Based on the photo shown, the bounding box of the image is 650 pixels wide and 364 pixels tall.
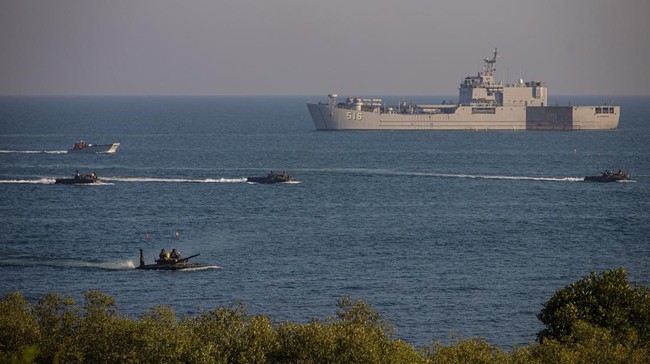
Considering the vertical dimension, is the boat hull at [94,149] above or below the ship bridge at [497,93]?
below

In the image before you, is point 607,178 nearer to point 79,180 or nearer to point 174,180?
point 174,180

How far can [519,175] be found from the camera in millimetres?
122125

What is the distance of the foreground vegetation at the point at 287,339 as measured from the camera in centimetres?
3597

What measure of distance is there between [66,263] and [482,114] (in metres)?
135

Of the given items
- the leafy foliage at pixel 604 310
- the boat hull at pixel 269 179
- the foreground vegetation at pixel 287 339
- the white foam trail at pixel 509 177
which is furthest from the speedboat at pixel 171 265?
the white foam trail at pixel 509 177

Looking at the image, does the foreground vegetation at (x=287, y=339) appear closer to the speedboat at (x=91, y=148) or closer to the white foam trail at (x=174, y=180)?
the white foam trail at (x=174, y=180)

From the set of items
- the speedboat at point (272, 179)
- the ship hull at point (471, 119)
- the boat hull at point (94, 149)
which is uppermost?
the ship hull at point (471, 119)

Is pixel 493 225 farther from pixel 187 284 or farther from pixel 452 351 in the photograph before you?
pixel 452 351

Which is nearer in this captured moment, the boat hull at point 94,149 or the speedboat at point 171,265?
the speedboat at point 171,265

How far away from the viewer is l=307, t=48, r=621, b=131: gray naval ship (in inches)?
7643

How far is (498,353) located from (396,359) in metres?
4.05

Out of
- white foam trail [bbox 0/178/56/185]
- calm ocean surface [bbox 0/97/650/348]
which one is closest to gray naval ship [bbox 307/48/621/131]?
calm ocean surface [bbox 0/97/650/348]

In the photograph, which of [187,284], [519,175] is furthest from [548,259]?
[519,175]

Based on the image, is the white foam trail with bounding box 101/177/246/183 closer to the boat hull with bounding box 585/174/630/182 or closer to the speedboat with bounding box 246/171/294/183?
the speedboat with bounding box 246/171/294/183
